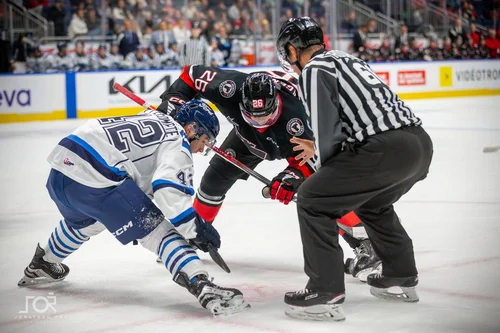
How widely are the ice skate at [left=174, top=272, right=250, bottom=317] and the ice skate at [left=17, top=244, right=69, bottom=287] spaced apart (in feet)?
2.76

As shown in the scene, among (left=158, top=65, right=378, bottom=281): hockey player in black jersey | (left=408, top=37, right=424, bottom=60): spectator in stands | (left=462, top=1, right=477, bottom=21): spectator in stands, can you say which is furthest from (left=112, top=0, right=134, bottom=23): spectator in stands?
(left=158, top=65, right=378, bottom=281): hockey player in black jersey

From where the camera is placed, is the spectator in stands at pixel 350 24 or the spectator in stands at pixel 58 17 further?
the spectator in stands at pixel 350 24

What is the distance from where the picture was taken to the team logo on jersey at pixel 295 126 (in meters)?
4.15

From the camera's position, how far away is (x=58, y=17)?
44.8ft

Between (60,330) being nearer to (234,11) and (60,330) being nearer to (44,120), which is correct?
(44,120)

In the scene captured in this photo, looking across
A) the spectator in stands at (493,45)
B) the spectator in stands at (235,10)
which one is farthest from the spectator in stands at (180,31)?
the spectator in stands at (493,45)

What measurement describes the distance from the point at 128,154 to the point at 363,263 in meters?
1.30

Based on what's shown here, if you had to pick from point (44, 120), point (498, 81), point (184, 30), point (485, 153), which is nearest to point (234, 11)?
point (184, 30)

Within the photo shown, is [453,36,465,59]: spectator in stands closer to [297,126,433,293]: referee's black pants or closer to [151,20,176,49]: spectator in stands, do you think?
[151,20,176,49]: spectator in stands

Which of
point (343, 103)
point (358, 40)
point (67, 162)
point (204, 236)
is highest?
point (358, 40)

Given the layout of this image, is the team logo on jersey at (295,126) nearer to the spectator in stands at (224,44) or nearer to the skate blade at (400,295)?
the skate blade at (400,295)

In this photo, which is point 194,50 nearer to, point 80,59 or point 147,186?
point 80,59

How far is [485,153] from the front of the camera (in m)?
8.45

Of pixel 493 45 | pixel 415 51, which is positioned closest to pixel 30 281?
pixel 415 51
